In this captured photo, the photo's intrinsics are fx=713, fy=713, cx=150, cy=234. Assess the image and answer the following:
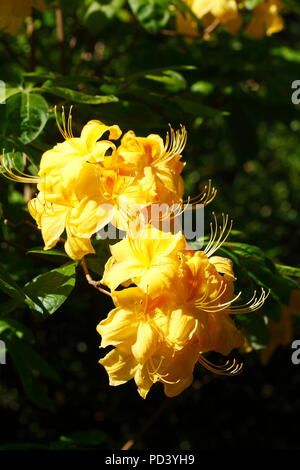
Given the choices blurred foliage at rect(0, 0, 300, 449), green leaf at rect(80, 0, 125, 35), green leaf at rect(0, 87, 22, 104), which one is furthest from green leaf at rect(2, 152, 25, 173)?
green leaf at rect(80, 0, 125, 35)

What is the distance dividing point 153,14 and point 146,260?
782mm

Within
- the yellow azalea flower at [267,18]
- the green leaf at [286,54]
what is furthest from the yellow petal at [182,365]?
the green leaf at [286,54]

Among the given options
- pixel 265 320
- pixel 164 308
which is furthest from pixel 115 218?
pixel 265 320

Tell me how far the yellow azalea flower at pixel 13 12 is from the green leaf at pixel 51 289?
737 mm

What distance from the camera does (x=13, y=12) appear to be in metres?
1.63

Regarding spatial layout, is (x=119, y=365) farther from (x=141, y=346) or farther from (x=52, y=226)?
(x=52, y=226)

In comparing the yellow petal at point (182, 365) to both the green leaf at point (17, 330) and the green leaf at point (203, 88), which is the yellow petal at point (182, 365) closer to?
the green leaf at point (17, 330)

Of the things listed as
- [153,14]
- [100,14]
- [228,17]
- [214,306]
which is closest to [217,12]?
[228,17]

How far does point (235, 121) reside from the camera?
7.01 feet

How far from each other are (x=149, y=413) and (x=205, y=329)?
142cm

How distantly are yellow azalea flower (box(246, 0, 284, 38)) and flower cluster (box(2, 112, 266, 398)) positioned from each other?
2.93 feet

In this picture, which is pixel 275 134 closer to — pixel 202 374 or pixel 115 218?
pixel 202 374

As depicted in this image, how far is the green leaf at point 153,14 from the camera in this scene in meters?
1.63

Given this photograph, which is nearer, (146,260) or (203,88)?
(146,260)
